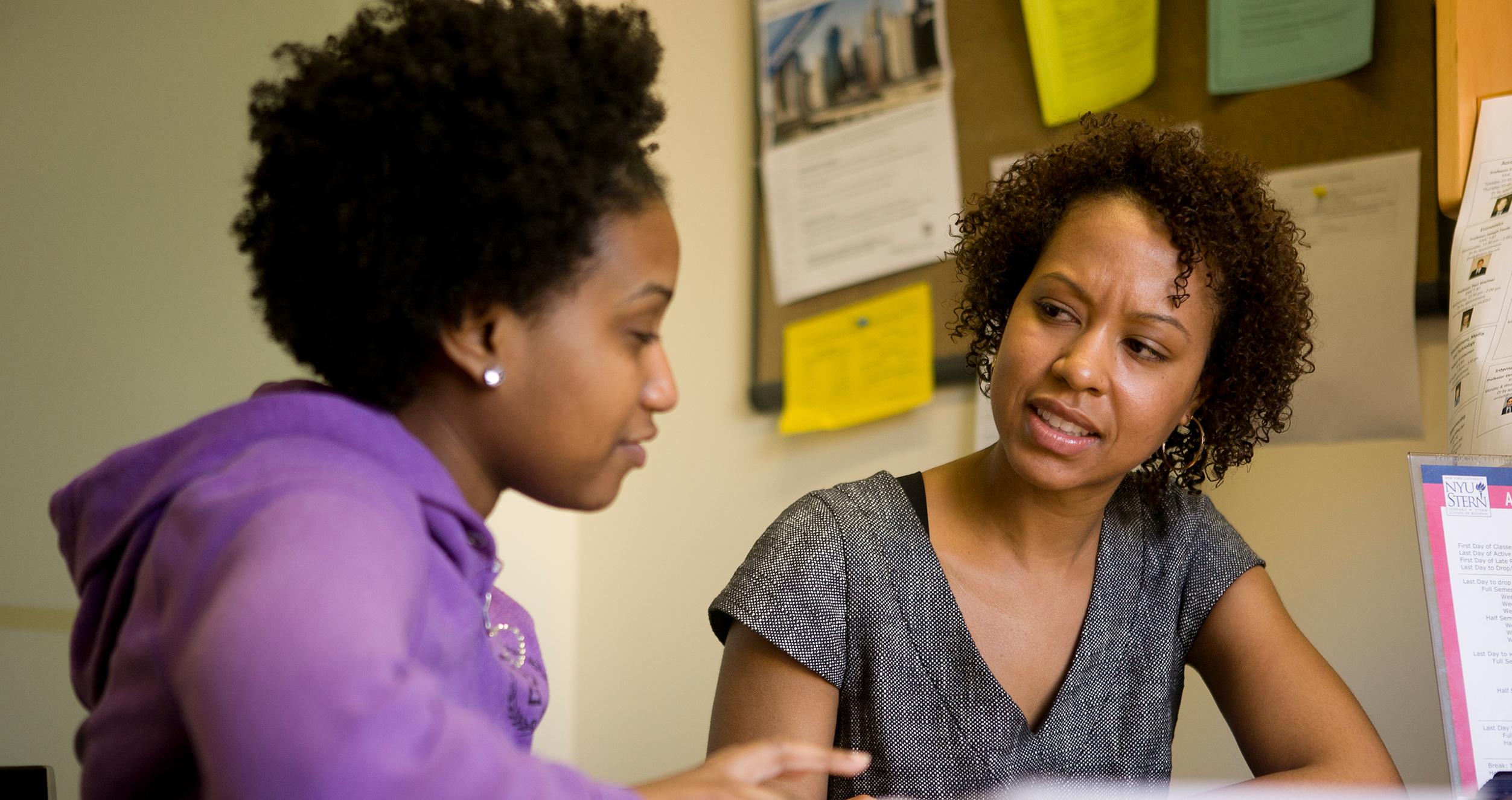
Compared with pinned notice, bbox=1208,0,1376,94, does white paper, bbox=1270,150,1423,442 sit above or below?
below

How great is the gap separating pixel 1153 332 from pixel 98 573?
2.90 ft

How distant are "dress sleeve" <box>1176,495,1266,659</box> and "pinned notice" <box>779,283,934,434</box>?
0.46 m

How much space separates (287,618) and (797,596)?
677mm

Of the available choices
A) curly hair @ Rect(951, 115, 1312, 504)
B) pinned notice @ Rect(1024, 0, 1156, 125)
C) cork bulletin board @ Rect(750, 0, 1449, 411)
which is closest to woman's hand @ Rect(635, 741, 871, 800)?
curly hair @ Rect(951, 115, 1312, 504)

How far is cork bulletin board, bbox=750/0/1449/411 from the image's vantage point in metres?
1.38

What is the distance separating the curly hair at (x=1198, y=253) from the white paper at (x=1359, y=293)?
0.18 feet

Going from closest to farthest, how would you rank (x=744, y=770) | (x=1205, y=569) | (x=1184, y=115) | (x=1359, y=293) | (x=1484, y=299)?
1. (x=744, y=770)
2. (x=1484, y=299)
3. (x=1205, y=569)
4. (x=1359, y=293)
5. (x=1184, y=115)

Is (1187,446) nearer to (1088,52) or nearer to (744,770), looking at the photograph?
(1088,52)

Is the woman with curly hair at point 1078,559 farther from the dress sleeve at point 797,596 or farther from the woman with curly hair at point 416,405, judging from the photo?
the woman with curly hair at point 416,405

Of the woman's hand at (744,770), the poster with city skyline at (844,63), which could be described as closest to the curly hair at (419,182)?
the woman's hand at (744,770)

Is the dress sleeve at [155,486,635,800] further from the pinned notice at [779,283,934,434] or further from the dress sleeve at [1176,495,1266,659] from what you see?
the pinned notice at [779,283,934,434]

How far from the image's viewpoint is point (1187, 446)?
1.35 m

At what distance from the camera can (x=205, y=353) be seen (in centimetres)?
143

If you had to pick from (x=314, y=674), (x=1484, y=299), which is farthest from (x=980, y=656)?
(x=314, y=674)
